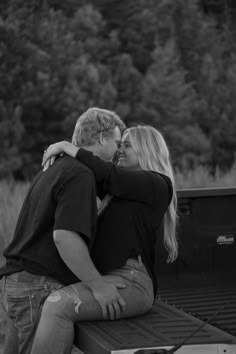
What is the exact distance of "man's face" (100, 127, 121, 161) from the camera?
4023 millimetres

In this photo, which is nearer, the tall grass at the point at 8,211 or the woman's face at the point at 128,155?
the woman's face at the point at 128,155

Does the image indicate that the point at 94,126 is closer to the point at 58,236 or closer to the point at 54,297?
the point at 58,236

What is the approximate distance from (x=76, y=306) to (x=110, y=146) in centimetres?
81

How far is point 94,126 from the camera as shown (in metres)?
3.99

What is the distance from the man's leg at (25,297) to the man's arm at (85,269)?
0.78 ft

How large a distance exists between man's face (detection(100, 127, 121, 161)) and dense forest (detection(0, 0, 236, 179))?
15.1 m

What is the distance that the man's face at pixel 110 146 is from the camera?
402 centimetres

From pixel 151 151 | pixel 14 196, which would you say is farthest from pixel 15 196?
pixel 151 151

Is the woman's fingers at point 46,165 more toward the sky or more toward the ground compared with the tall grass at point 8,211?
more toward the sky

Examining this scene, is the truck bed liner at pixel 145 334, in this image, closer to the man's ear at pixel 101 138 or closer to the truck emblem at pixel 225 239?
the man's ear at pixel 101 138

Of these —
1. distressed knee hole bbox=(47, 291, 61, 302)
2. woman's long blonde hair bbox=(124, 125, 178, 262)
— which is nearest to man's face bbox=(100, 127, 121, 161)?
woman's long blonde hair bbox=(124, 125, 178, 262)

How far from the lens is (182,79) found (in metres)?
24.6

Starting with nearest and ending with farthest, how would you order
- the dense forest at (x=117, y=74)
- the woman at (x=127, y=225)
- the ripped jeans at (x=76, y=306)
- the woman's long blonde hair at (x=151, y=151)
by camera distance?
the ripped jeans at (x=76, y=306) < the woman at (x=127, y=225) < the woman's long blonde hair at (x=151, y=151) < the dense forest at (x=117, y=74)

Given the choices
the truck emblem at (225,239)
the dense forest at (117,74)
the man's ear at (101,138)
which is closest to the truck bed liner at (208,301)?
the truck emblem at (225,239)
